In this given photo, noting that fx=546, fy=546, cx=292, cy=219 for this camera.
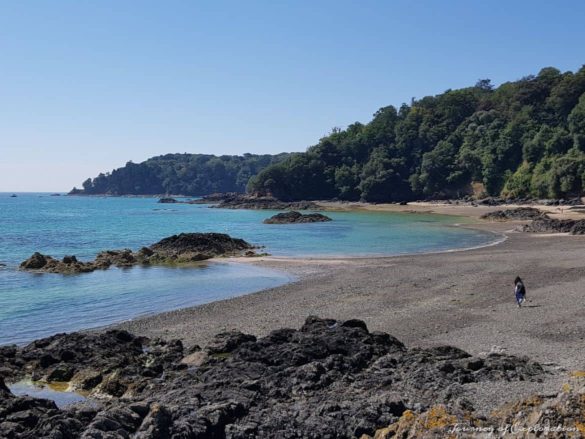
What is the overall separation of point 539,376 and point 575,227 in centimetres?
4473

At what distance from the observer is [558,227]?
53.7 m

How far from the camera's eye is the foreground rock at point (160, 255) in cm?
3719

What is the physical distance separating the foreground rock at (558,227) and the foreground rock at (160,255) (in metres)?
29.2

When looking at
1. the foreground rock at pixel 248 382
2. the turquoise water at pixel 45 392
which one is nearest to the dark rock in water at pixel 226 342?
the foreground rock at pixel 248 382

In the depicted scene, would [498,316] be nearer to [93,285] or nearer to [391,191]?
[93,285]

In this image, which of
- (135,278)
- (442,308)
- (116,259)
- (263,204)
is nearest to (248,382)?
(442,308)

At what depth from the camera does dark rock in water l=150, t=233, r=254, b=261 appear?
4230 centimetres

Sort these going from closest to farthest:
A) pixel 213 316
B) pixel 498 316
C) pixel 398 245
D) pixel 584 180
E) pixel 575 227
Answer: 1. pixel 498 316
2. pixel 213 316
3. pixel 398 245
4. pixel 575 227
5. pixel 584 180

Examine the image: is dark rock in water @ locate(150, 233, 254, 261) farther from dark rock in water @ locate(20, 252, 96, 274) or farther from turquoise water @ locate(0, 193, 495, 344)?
dark rock in water @ locate(20, 252, 96, 274)

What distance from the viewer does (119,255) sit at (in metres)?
40.8

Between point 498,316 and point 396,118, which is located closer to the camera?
point 498,316

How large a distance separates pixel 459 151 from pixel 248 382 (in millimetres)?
120509

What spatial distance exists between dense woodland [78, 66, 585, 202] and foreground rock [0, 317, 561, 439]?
8381 centimetres

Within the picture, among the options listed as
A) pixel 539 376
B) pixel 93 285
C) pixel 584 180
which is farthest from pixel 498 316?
pixel 584 180
